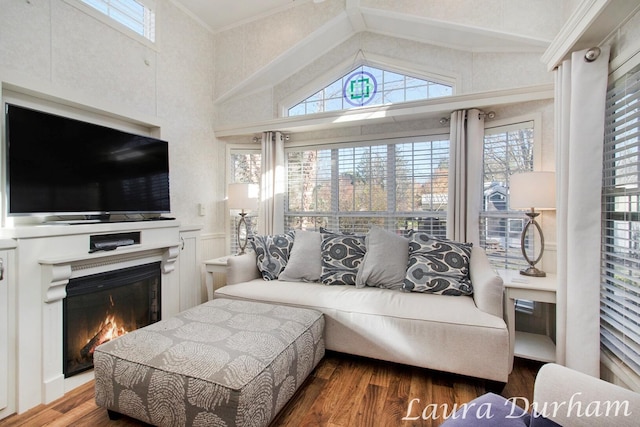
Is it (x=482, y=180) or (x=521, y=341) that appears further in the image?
(x=482, y=180)

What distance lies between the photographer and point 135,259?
94.7 inches

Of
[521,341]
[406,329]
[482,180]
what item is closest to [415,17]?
[482,180]

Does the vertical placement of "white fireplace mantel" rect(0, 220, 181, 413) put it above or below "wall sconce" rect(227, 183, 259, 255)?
below

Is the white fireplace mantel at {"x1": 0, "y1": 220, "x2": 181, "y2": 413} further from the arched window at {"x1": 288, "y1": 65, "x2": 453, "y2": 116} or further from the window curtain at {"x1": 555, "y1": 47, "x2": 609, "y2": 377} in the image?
the window curtain at {"x1": 555, "y1": 47, "x2": 609, "y2": 377}

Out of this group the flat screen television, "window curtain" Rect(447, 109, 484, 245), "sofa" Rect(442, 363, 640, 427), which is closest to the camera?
"sofa" Rect(442, 363, 640, 427)

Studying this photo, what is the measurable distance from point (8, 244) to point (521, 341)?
3.43m

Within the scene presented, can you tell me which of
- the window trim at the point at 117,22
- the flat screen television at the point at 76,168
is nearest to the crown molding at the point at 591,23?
the flat screen television at the point at 76,168

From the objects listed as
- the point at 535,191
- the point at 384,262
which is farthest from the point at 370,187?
the point at 535,191

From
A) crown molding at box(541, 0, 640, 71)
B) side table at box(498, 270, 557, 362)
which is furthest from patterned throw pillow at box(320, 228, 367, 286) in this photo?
crown molding at box(541, 0, 640, 71)

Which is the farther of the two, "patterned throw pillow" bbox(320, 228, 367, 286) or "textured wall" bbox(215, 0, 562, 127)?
"patterned throw pillow" bbox(320, 228, 367, 286)

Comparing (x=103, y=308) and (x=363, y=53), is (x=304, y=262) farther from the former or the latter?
(x=363, y=53)

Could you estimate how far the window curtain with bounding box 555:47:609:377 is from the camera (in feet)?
5.45

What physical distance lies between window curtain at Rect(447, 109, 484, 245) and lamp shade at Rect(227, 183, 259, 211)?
6.81 ft

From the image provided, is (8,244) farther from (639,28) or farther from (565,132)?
(639,28)
